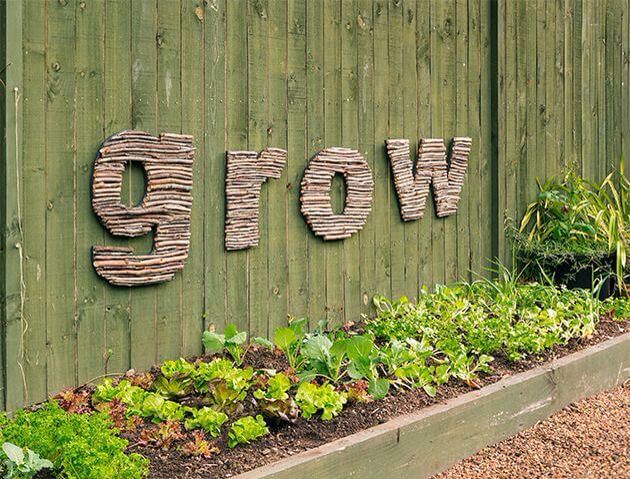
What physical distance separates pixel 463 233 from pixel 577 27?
2458 millimetres

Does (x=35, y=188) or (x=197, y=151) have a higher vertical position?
(x=197, y=151)

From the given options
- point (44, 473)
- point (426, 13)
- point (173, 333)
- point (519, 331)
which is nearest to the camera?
point (44, 473)

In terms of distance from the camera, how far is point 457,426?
4.23 meters

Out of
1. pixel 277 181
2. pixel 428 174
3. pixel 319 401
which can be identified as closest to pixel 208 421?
pixel 319 401

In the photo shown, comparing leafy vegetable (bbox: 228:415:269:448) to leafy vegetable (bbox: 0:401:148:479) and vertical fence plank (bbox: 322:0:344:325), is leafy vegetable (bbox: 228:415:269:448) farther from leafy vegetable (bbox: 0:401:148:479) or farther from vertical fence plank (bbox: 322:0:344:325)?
vertical fence plank (bbox: 322:0:344:325)

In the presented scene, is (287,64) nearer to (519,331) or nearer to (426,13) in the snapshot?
(426,13)

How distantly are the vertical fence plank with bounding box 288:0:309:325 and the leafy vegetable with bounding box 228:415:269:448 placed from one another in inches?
53.0

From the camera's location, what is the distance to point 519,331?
5.32 meters

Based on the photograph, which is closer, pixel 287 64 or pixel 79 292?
pixel 79 292

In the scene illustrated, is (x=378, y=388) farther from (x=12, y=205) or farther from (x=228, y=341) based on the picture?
(x=12, y=205)

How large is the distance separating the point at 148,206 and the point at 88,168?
1.15ft

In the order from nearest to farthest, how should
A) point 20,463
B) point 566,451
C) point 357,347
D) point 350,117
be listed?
point 20,463, point 357,347, point 566,451, point 350,117

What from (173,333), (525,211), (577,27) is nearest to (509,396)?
(173,333)

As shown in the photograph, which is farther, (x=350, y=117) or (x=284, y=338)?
(x=350, y=117)
